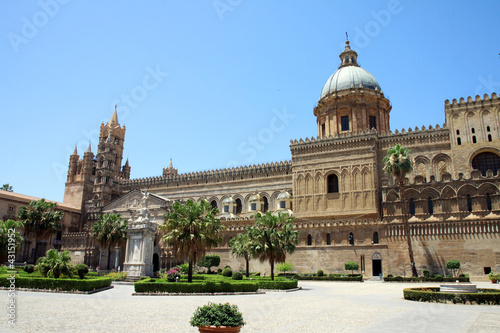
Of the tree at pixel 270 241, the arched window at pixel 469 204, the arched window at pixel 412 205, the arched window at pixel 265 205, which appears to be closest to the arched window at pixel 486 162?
the arched window at pixel 469 204

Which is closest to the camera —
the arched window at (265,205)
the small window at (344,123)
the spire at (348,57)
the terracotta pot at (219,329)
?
the terracotta pot at (219,329)

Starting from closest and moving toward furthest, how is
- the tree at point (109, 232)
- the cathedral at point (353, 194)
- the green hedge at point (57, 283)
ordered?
the green hedge at point (57, 283) < the cathedral at point (353, 194) < the tree at point (109, 232)

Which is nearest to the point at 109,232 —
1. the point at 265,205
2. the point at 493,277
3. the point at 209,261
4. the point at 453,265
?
the point at 209,261

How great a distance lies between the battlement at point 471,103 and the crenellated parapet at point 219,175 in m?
19.9

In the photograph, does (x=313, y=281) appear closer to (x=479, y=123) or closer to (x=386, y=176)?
(x=386, y=176)

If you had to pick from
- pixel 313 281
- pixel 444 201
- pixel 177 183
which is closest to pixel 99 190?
Answer: pixel 177 183

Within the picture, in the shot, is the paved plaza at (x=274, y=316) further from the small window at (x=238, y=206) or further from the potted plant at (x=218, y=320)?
the small window at (x=238, y=206)

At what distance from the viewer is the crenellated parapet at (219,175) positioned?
54.0 meters

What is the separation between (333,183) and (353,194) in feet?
10.5

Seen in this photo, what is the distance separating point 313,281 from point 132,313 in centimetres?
2481

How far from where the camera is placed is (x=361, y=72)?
5459cm

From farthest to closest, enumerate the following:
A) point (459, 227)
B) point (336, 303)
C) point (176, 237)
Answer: point (459, 227) → point (176, 237) → point (336, 303)

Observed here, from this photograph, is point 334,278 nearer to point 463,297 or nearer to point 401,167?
point 401,167

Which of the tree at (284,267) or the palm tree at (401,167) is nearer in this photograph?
the palm tree at (401,167)
